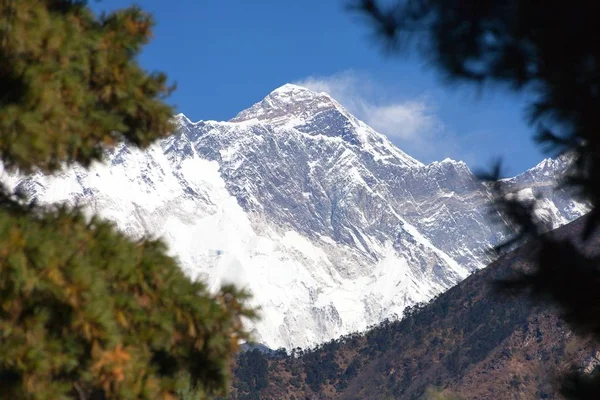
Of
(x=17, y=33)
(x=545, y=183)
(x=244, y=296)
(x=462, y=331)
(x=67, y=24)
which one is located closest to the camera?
(x=545, y=183)

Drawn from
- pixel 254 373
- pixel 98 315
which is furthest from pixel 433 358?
pixel 98 315

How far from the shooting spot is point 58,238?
684cm

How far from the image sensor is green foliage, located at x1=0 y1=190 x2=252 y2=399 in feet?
21.2

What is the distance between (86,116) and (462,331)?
101779 mm

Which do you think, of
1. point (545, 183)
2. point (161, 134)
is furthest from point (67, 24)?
point (545, 183)

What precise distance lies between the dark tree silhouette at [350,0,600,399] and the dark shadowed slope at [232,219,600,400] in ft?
260

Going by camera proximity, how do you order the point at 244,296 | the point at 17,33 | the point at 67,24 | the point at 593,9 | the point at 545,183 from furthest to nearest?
the point at 244,296 → the point at 67,24 → the point at 17,33 → the point at 545,183 → the point at 593,9

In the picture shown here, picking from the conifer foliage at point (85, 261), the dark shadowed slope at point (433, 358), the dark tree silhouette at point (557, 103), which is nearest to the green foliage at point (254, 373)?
the dark shadowed slope at point (433, 358)

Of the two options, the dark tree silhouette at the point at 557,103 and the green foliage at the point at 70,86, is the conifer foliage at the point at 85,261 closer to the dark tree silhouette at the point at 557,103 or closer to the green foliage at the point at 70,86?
the green foliage at the point at 70,86

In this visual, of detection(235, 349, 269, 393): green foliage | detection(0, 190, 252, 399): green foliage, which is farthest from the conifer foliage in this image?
detection(235, 349, 269, 393): green foliage

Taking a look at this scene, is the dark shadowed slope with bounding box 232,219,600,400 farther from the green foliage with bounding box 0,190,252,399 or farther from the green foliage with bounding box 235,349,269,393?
the green foliage with bounding box 0,190,252,399

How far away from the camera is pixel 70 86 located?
7.20 m

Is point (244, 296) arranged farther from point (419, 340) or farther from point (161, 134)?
point (419, 340)

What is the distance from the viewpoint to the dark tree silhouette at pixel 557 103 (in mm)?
5609
